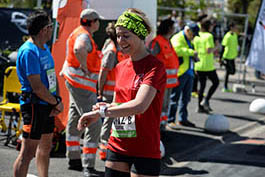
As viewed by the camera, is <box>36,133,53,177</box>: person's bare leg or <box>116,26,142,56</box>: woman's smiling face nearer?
<box>116,26,142,56</box>: woman's smiling face

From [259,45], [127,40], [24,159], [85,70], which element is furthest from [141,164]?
[259,45]

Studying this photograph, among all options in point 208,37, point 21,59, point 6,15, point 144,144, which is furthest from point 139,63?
point 6,15

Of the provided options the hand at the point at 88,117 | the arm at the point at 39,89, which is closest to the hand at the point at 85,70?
the arm at the point at 39,89

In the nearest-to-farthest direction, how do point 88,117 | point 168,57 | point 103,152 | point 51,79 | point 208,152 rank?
point 88,117 → point 51,79 → point 103,152 → point 208,152 → point 168,57

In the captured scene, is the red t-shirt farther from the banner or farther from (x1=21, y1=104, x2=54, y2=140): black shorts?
the banner

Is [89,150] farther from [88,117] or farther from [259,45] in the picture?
[259,45]

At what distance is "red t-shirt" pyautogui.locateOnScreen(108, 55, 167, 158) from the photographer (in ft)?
12.5

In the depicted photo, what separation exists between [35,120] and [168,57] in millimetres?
3812

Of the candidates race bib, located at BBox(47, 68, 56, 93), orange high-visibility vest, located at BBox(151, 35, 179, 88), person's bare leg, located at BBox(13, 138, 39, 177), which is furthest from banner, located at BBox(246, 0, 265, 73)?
person's bare leg, located at BBox(13, 138, 39, 177)

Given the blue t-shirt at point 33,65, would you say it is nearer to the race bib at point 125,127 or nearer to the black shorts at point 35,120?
the black shorts at point 35,120

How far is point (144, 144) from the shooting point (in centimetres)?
382

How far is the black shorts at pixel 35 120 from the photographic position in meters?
4.92

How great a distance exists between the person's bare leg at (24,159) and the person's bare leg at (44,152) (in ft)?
0.66

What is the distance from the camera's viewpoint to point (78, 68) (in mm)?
6352
